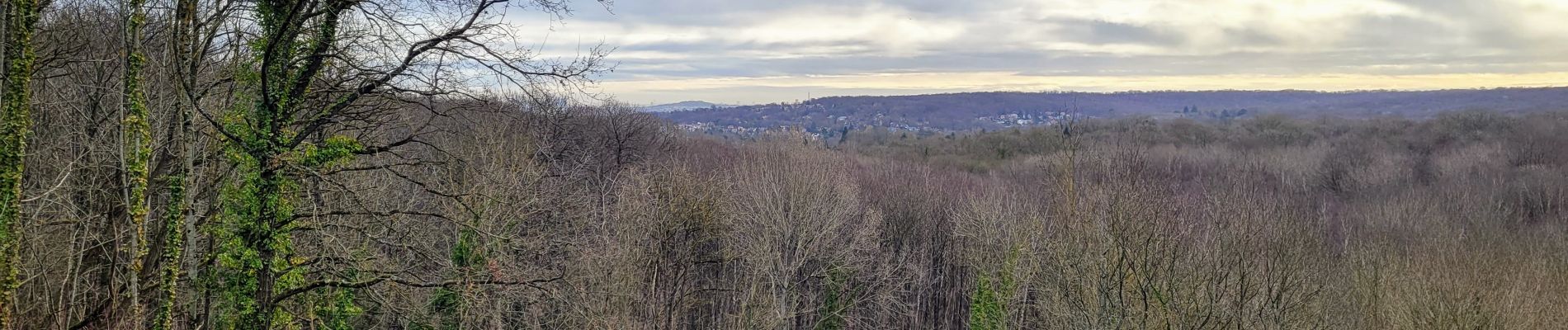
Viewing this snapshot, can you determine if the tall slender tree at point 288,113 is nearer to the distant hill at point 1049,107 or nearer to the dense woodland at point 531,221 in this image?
the dense woodland at point 531,221

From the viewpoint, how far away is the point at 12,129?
9.76 meters

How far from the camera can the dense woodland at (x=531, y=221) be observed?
10664 millimetres

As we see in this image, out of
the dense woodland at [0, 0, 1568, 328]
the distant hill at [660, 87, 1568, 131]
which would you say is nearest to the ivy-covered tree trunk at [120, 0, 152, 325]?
the dense woodland at [0, 0, 1568, 328]

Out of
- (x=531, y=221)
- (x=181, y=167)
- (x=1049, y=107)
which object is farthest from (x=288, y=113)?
(x=1049, y=107)

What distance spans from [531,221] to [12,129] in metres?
13.5

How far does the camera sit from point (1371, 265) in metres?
20.3

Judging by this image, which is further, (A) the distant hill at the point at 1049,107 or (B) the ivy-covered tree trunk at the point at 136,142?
(A) the distant hill at the point at 1049,107

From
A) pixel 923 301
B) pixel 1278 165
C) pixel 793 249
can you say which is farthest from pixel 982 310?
pixel 1278 165

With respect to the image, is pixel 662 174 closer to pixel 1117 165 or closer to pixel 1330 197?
pixel 1117 165

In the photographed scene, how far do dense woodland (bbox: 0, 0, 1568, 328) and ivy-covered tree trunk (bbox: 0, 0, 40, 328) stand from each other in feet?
0.10

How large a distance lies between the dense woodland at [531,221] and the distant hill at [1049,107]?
67.4 meters

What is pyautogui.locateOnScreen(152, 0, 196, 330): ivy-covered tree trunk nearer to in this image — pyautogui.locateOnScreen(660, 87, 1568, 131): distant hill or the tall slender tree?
the tall slender tree

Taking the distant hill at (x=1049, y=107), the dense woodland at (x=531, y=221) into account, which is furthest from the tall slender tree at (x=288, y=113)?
the distant hill at (x=1049, y=107)

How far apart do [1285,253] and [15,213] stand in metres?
17.3
